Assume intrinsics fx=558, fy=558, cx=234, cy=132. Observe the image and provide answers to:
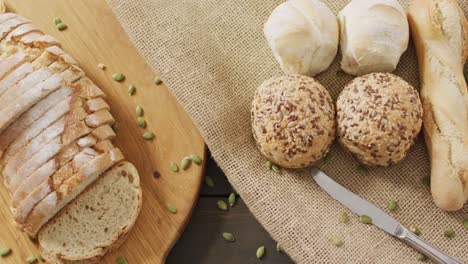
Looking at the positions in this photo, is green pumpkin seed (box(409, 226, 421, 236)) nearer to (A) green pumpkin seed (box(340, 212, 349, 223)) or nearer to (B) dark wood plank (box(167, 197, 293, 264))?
(A) green pumpkin seed (box(340, 212, 349, 223))

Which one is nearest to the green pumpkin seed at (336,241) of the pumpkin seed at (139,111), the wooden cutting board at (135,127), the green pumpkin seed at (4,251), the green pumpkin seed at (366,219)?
the green pumpkin seed at (366,219)

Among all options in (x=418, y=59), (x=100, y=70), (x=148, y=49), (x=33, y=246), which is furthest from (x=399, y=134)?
(x=33, y=246)

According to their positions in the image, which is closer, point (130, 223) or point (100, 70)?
point (130, 223)

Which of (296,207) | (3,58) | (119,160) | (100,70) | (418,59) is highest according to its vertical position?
(3,58)

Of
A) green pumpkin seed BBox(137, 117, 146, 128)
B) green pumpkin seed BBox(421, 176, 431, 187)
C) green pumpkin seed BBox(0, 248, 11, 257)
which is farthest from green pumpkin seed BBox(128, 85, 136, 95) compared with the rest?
green pumpkin seed BBox(421, 176, 431, 187)

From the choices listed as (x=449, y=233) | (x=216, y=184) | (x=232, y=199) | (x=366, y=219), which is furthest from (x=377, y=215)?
(x=216, y=184)

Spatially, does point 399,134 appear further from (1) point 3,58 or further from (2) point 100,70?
(1) point 3,58
